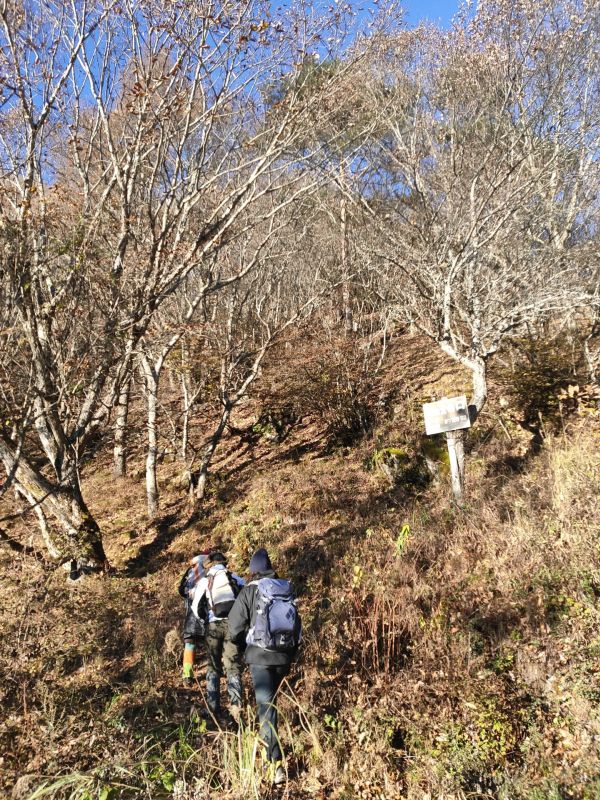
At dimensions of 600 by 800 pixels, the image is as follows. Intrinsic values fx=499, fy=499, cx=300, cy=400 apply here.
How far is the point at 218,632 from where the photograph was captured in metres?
4.81

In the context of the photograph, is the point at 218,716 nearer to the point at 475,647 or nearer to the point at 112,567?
the point at 475,647

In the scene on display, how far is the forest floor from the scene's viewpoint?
3547mm

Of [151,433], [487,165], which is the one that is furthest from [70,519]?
[487,165]

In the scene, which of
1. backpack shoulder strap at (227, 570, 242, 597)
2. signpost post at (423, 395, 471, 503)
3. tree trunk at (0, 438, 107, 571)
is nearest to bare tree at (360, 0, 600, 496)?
signpost post at (423, 395, 471, 503)

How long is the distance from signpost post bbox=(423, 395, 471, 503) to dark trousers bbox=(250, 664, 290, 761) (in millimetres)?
3571

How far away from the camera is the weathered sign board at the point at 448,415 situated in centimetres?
642

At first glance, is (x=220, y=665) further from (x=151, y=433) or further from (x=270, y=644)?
(x=151, y=433)

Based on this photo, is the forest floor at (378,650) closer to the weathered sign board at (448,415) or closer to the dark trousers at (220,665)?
the dark trousers at (220,665)

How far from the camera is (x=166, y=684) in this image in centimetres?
541

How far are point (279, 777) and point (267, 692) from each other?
0.55 metres

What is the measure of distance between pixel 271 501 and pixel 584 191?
28.5 feet

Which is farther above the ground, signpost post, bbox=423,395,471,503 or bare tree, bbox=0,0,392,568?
bare tree, bbox=0,0,392,568

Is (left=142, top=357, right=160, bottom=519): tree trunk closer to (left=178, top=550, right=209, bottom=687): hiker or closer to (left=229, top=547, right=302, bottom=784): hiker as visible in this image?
(left=178, top=550, right=209, bottom=687): hiker

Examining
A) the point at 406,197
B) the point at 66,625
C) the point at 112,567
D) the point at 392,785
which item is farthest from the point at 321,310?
the point at 392,785
